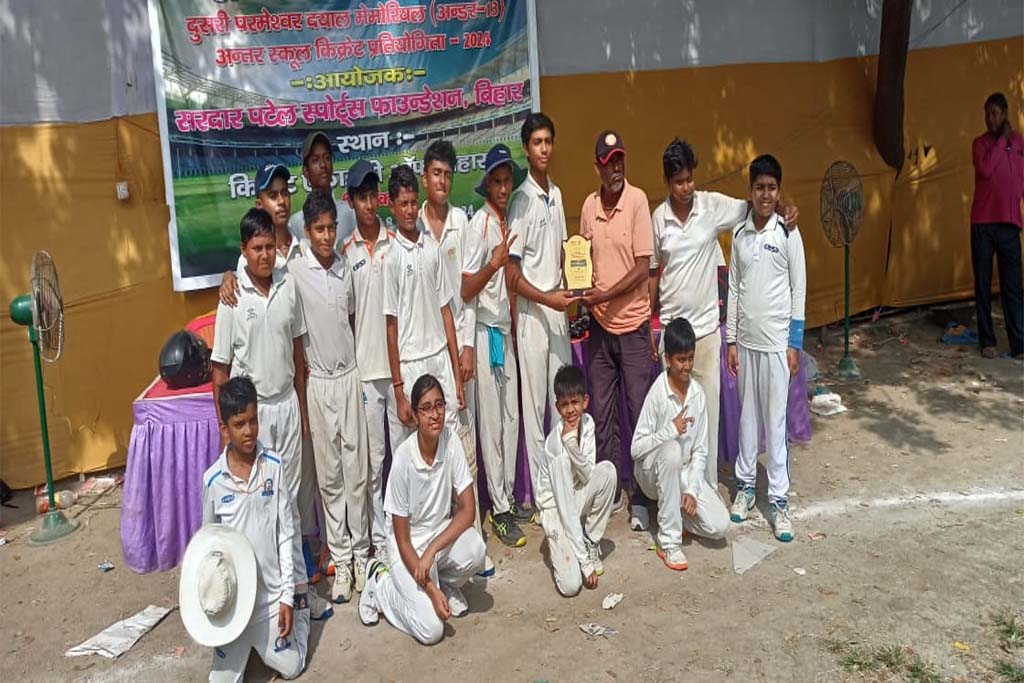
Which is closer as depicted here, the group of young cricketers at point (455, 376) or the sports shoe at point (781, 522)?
the group of young cricketers at point (455, 376)

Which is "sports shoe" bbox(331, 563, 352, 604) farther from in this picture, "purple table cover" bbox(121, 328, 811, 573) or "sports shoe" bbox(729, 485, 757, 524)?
"sports shoe" bbox(729, 485, 757, 524)

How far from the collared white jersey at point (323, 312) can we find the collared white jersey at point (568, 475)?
1162 mm

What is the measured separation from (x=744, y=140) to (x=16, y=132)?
6.07m

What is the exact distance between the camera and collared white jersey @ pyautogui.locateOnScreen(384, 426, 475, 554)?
14.1ft

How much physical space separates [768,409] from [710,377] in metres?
0.37

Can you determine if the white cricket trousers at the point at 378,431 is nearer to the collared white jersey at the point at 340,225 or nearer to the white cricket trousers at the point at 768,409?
the collared white jersey at the point at 340,225

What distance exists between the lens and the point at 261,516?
4082 mm

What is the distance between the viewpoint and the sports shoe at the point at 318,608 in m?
4.53

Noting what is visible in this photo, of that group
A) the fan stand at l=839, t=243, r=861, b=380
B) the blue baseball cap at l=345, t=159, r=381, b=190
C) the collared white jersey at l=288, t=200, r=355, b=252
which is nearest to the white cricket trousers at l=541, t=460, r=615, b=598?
the collared white jersey at l=288, t=200, r=355, b=252

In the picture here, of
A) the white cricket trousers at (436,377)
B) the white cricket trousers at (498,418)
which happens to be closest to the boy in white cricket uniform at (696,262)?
the white cricket trousers at (498,418)

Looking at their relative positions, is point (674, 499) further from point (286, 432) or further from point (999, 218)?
point (999, 218)

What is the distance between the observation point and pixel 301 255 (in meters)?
4.61

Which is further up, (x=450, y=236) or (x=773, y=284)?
(x=450, y=236)

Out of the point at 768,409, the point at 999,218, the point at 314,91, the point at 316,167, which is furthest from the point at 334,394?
the point at 999,218
